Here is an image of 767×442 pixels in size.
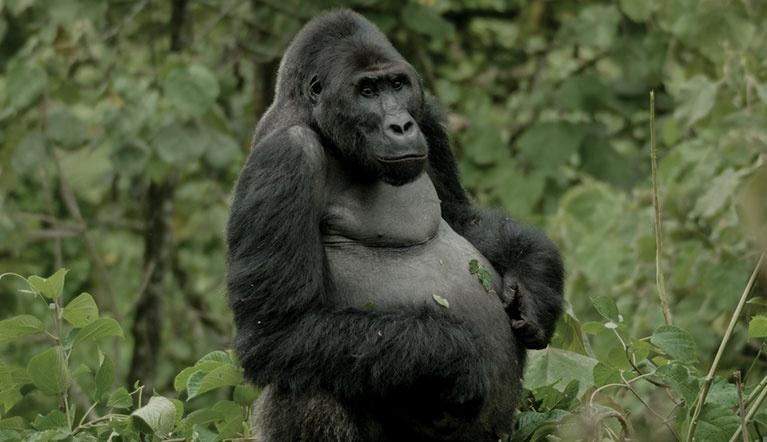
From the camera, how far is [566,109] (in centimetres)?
704

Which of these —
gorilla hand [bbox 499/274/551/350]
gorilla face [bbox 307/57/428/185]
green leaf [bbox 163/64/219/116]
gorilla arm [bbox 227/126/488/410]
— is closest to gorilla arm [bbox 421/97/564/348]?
gorilla hand [bbox 499/274/551/350]

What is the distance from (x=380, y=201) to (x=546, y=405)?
77 cm

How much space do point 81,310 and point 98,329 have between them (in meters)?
0.07

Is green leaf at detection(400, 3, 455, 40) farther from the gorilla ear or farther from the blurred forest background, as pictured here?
the gorilla ear

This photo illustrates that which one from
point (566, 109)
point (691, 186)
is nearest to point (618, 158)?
point (566, 109)

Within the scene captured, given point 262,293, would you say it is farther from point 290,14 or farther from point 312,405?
point 290,14

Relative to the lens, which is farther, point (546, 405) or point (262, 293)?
point (546, 405)

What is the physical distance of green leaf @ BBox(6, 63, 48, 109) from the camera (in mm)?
5910

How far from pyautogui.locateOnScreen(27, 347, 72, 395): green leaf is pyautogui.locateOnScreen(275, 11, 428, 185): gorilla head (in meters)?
0.95

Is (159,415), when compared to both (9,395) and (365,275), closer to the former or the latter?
(9,395)

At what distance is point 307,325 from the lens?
3.24 metres

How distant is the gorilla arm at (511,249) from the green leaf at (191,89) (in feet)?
6.37

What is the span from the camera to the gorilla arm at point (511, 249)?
144 inches

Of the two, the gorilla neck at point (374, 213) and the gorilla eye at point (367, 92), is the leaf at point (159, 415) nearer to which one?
the gorilla neck at point (374, 213)
